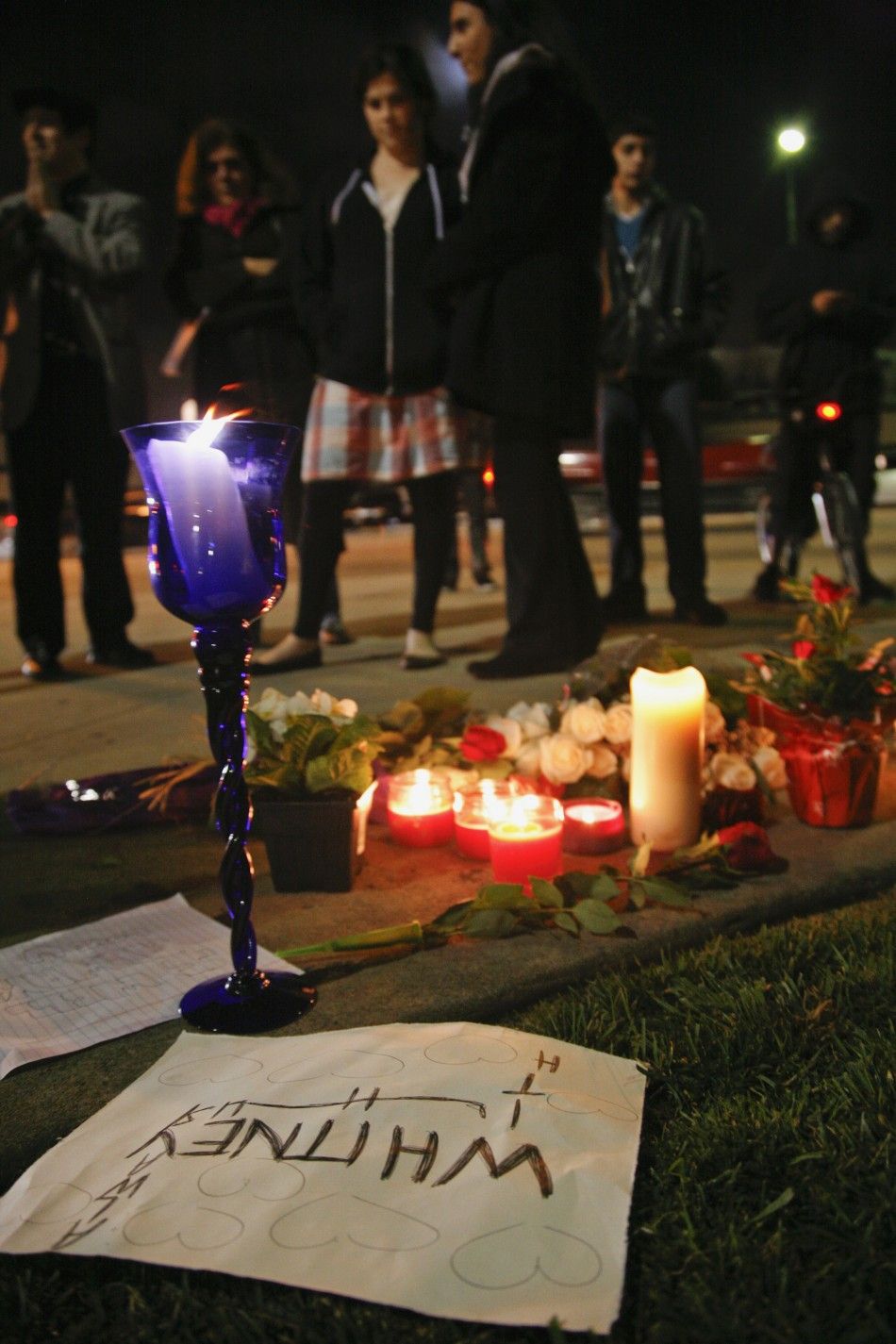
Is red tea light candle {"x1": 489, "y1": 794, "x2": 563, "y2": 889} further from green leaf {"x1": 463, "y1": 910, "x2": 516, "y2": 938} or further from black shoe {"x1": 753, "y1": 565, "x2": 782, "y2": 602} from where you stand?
black shoe {"x1": 753, "y1": 565, "x2": 782, "y2": 602}

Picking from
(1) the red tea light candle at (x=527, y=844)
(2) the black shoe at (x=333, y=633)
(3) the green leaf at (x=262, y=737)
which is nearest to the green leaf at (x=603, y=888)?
(1) the red tea light candle at (x=527, y=844)

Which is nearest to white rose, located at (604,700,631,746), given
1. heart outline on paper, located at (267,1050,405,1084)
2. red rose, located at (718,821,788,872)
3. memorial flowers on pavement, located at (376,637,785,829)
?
memorial flowers on pavement, located at (376,637,785,829)

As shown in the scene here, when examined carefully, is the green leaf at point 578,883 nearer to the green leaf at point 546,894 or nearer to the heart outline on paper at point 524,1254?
the green leaf at point 546,894

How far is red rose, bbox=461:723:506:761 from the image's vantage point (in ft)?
7.75

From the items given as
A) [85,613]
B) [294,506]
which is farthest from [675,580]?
[85,613]

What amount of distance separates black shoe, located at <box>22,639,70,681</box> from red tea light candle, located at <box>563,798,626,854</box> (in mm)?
2690

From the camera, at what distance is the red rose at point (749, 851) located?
1991 mm

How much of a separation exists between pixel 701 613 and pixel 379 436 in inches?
66.9

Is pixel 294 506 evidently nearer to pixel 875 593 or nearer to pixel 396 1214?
pixel 875 593

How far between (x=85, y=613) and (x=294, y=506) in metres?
0.97

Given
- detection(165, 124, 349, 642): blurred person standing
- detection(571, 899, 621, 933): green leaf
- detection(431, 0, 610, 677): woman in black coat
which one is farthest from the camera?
detection(165, 124, 349, 642): blurred person standing

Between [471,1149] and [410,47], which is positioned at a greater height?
[410,47]

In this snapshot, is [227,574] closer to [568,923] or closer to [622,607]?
[568,923]

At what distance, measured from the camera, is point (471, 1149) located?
1.21 metres
